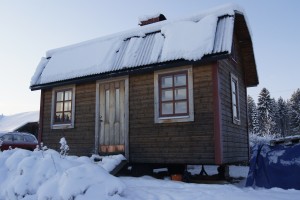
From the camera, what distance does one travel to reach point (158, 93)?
10.3 metres

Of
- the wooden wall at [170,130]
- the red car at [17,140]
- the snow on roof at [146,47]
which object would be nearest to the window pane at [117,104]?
the wooden wall at [170,130]

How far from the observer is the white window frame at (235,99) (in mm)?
10891

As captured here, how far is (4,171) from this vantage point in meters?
7.81

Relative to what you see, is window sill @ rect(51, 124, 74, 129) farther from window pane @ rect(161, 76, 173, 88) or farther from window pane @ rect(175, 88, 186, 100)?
window pane @ rect(175, 88, 186, 100)

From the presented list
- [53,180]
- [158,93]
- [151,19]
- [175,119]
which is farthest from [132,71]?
[53,180]

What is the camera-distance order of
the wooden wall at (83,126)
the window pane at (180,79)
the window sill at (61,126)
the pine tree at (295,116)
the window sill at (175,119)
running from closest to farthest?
the window sill at (175,119) < the window pane at (180,79) < the wooden wall at (83,126) < the window sill at (61,126) < the pine tree at (295,116)

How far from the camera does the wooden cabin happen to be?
31.0 feet

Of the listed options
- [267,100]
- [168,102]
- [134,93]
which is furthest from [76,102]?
[267,100]

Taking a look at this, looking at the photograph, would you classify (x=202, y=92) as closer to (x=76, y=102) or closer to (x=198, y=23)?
(x=198, y=23)

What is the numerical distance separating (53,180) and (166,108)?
15.3 ft

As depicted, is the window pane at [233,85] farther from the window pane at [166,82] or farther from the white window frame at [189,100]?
the window pane at [166,82]

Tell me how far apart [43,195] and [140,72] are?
5.54m

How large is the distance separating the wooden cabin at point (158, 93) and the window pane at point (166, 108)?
0.11 feet

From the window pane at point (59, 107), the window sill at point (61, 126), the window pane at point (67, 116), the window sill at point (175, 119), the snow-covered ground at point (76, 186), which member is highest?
the window pane at point (59, 107)
